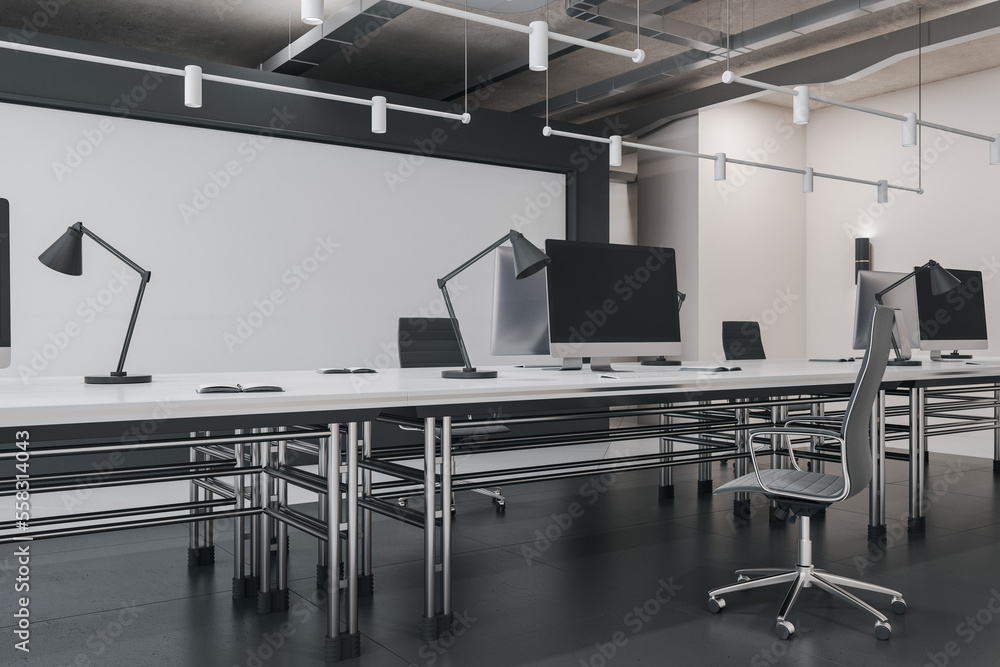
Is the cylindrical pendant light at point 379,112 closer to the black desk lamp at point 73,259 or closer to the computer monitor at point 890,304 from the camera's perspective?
the black desk lamp at point 73,259

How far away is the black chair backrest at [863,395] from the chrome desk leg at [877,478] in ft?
4.15

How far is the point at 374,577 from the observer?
308 centimetres

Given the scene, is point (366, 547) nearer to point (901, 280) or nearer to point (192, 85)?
point (192, 85)

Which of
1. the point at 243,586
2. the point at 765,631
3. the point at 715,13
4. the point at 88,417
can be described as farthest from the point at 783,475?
the point at 715,13

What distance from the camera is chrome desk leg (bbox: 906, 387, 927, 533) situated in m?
3.80

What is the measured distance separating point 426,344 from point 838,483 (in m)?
2.57

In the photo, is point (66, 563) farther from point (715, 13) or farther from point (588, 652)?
point (715, 13)

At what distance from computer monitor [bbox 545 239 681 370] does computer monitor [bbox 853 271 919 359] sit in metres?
1.51

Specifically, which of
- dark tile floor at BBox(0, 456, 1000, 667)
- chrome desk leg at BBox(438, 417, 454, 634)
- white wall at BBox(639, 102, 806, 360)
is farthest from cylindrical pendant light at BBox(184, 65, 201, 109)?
white wall at BBox(639, 102, 806, 360)

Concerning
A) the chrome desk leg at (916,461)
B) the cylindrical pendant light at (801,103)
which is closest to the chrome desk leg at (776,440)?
the chrome desk leg at (916,461)

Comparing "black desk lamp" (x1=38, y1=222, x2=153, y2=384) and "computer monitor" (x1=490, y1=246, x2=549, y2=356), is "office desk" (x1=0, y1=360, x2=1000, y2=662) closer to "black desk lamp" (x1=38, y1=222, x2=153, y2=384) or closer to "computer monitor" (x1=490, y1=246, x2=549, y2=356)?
"black desk lamp" (x1=38, y1=222, x2=153, y2=384)

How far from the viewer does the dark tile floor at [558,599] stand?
7.63 feet

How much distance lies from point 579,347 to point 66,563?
7.42 ft

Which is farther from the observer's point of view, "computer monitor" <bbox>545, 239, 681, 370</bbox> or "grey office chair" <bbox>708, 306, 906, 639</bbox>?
"computer monitor" <bbox>545, 239, 681, 370</bbox>
